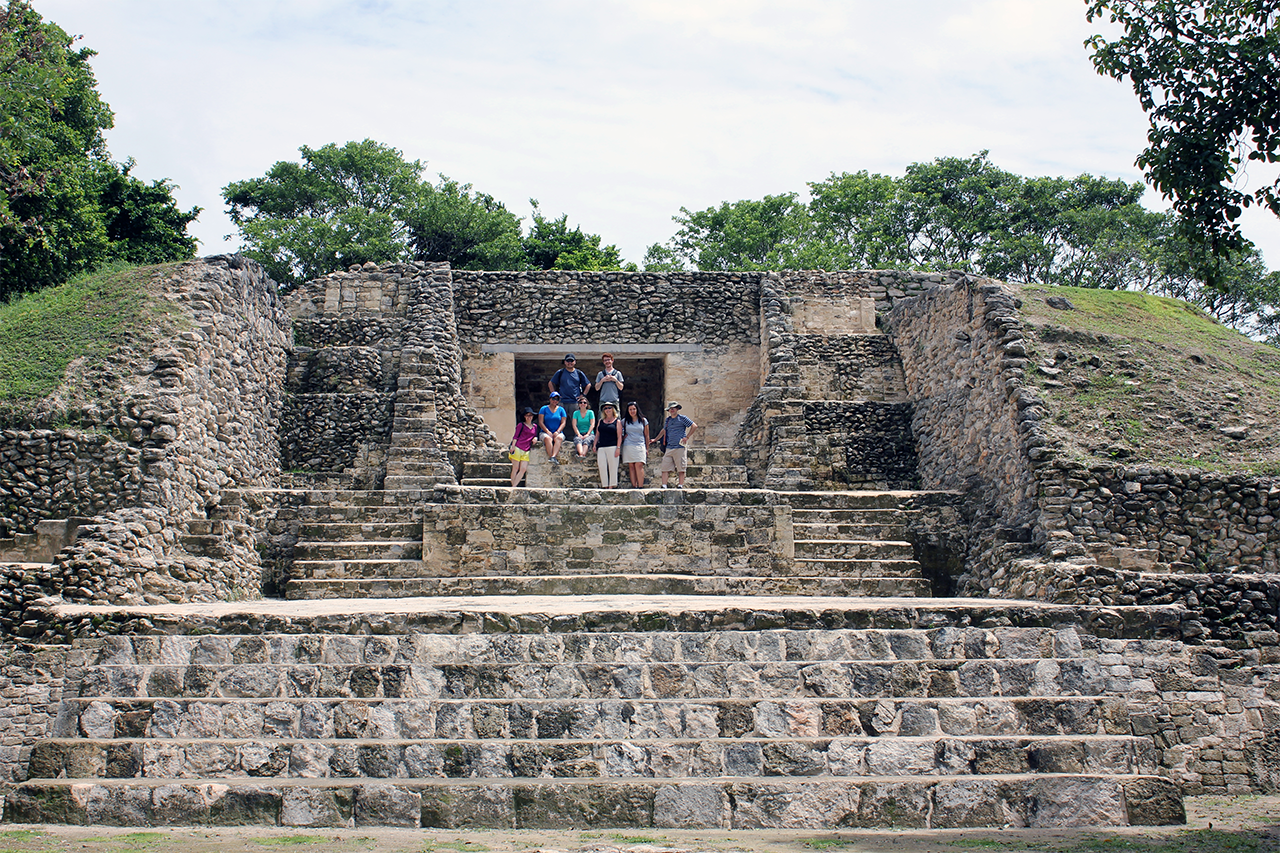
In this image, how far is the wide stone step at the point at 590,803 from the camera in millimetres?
4715

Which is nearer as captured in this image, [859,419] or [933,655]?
[933,655]

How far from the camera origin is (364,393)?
1304 cm

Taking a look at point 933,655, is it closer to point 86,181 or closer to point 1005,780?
point 1005,780

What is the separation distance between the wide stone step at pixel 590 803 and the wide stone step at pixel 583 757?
0.52 ft

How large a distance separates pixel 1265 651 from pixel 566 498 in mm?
5832

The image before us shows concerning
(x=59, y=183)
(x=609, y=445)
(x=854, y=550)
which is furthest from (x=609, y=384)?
(x=59, y=183)

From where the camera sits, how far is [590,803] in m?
4.75

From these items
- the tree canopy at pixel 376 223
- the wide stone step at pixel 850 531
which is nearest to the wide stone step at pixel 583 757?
the wide stone step at pixel 850 531

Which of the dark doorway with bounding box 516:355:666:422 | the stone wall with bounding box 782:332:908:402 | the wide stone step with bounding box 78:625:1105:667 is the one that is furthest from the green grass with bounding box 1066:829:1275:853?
the dark doorway with bounding box 516:355:666:422

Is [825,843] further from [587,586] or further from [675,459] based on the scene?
[675,459]

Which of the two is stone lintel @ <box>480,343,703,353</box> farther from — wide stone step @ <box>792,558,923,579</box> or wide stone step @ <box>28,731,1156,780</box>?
wide stone step @ <box>28,731,1156,780</box>

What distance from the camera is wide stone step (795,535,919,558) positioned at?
9.66 metres

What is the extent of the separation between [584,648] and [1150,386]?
8.31m

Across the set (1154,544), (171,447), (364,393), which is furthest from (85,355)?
(1154,544)
